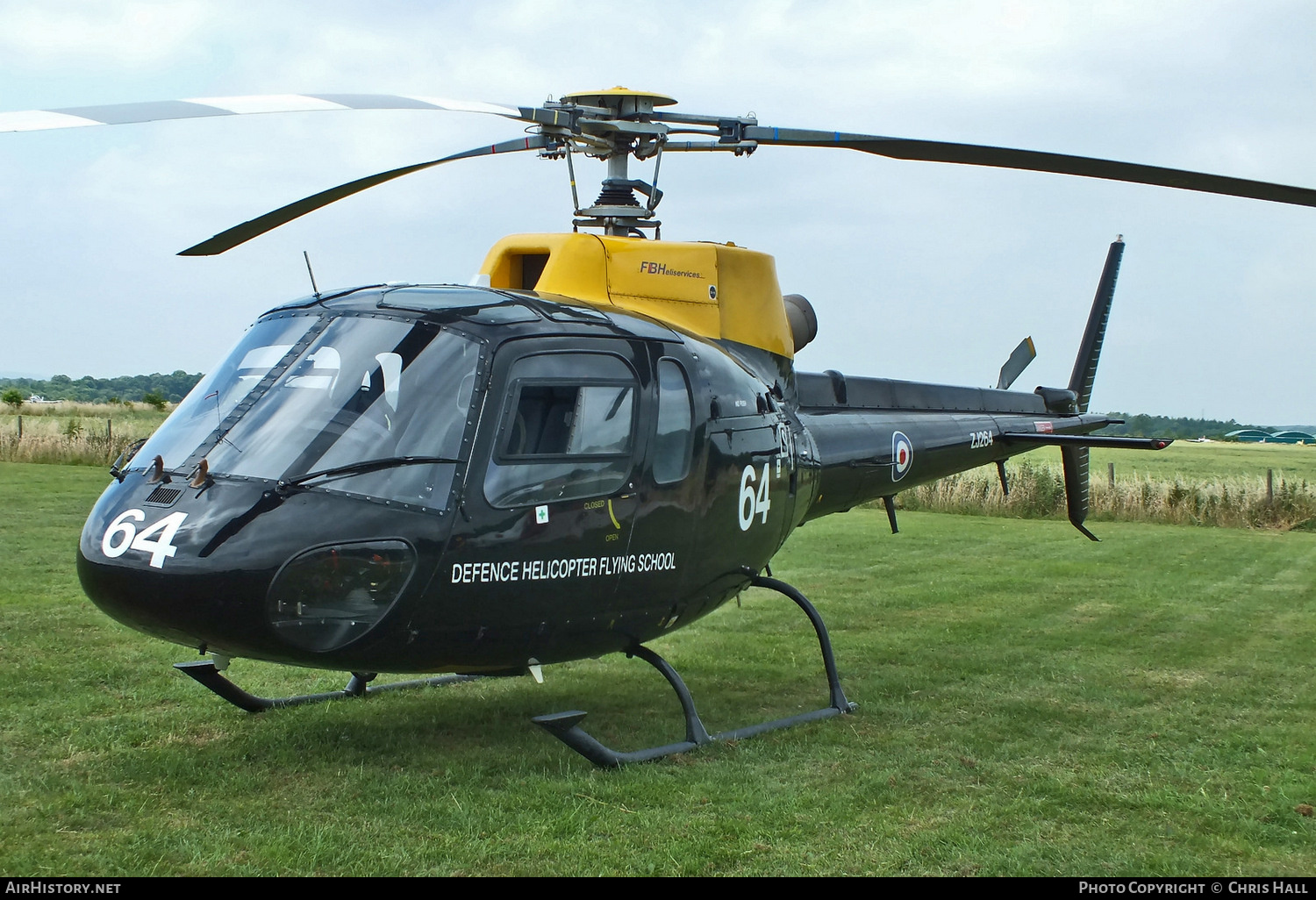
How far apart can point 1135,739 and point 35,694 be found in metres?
6.82

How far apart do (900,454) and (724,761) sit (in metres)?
3.62

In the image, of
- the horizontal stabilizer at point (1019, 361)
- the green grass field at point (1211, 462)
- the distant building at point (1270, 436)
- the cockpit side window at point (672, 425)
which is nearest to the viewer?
the cockpit side window at point (672, 425)

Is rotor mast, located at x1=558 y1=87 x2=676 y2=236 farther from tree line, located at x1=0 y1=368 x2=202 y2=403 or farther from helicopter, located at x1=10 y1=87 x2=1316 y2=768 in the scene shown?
tree line, located at x1=0 y1=368 x2=202 y2=403

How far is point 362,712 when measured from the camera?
725 cm

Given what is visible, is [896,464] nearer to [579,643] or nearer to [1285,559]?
[579,643]

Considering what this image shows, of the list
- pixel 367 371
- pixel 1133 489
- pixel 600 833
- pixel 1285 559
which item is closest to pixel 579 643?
pixel 600 833

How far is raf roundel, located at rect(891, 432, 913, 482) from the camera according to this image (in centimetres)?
916

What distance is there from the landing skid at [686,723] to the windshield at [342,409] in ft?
4.42

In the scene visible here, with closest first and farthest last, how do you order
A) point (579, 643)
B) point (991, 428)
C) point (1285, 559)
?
point (579, 643)
point (991, 428)
point (1285, 559)

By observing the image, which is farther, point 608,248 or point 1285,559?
point 1285,559

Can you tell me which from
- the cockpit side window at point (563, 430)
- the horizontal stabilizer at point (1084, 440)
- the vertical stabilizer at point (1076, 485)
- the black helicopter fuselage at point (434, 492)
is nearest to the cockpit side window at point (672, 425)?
the black helicopter fuselage at point (434, 492)

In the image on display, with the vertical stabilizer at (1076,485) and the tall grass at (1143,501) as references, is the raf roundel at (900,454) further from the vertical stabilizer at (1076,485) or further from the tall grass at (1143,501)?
the tall grass at (1143,501)

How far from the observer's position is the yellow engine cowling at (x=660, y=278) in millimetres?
7117
